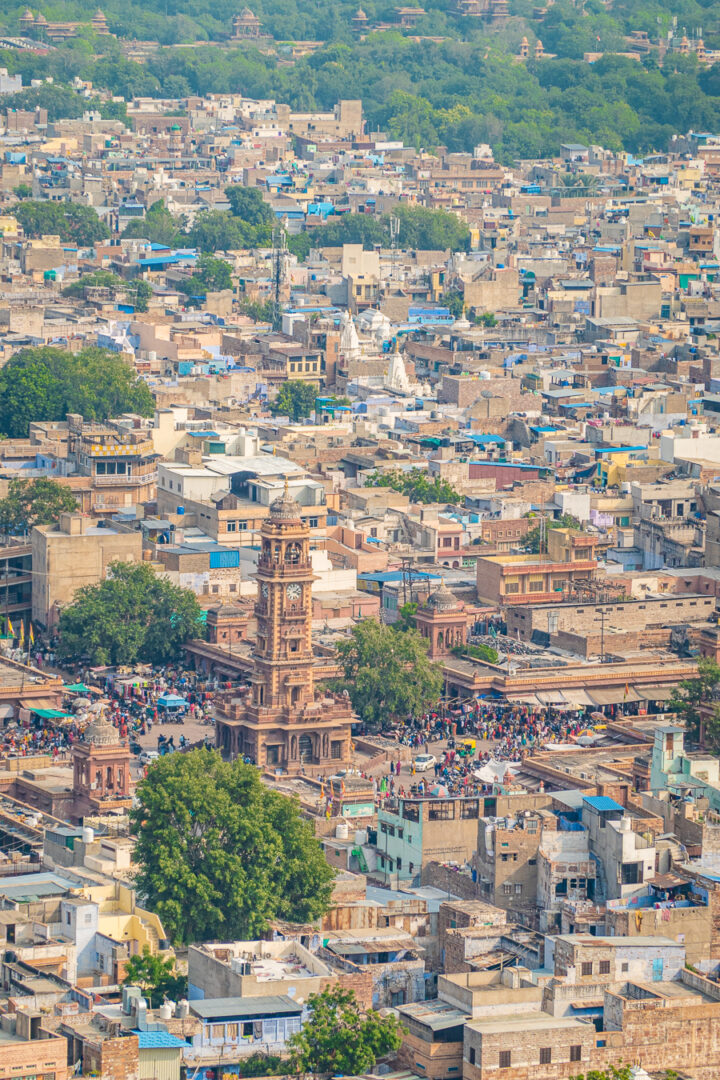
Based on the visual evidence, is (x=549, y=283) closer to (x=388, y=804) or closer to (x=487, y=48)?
(x=388, y=804)

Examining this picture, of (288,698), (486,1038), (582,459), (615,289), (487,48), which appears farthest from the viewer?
(487,48)

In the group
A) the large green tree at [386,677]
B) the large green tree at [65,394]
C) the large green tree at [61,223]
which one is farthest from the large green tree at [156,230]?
the large green tree at [386,677]

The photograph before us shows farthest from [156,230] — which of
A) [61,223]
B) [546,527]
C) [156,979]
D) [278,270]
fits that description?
[156,979]

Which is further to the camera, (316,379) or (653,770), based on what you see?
(316,379)

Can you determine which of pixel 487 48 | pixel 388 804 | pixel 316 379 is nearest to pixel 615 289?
pixel 316 379

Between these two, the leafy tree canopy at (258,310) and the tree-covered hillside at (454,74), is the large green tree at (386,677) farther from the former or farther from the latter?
the tree-covered hillside at (454,74)

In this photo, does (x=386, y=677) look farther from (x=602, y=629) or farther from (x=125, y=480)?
(x=125, y=480)

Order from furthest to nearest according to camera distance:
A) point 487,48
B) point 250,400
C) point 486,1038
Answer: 1. point 487,48
2. point 250,400
3. point 486,1038
